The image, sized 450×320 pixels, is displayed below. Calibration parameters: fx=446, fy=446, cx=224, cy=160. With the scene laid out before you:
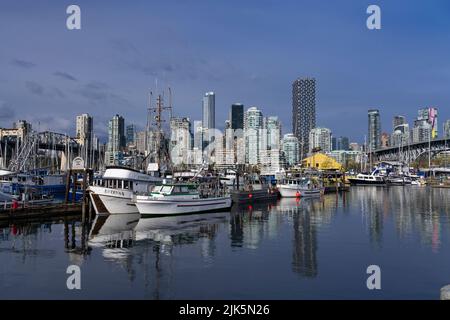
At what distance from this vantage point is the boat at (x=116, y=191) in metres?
53.7

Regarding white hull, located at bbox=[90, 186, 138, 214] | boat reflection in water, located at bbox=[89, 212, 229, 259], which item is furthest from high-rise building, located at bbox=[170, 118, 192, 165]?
boat reflection in water, located at bbox=[89, 212, 229, 259]

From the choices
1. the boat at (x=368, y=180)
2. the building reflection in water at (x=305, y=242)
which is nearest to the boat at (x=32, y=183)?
the building reflection in water at (x=305, y=242)

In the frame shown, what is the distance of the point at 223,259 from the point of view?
98.3 ft

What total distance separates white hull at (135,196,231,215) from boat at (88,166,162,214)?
322cm

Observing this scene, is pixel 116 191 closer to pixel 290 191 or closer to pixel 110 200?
pixel 110 200

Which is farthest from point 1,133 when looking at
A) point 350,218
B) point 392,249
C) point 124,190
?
point 392,249

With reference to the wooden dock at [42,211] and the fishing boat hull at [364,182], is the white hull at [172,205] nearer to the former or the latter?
the wooden dock at [42,211]

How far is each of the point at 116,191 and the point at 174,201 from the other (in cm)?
721

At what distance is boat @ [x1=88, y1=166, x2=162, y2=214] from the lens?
53.7 metres

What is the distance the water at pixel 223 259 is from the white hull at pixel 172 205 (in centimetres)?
265

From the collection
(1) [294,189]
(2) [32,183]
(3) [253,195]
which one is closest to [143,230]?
(3) [253,195]

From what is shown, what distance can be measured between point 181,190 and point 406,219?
91.8 feet

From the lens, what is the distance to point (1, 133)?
197125 millimetres

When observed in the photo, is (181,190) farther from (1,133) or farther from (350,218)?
(1,133)
